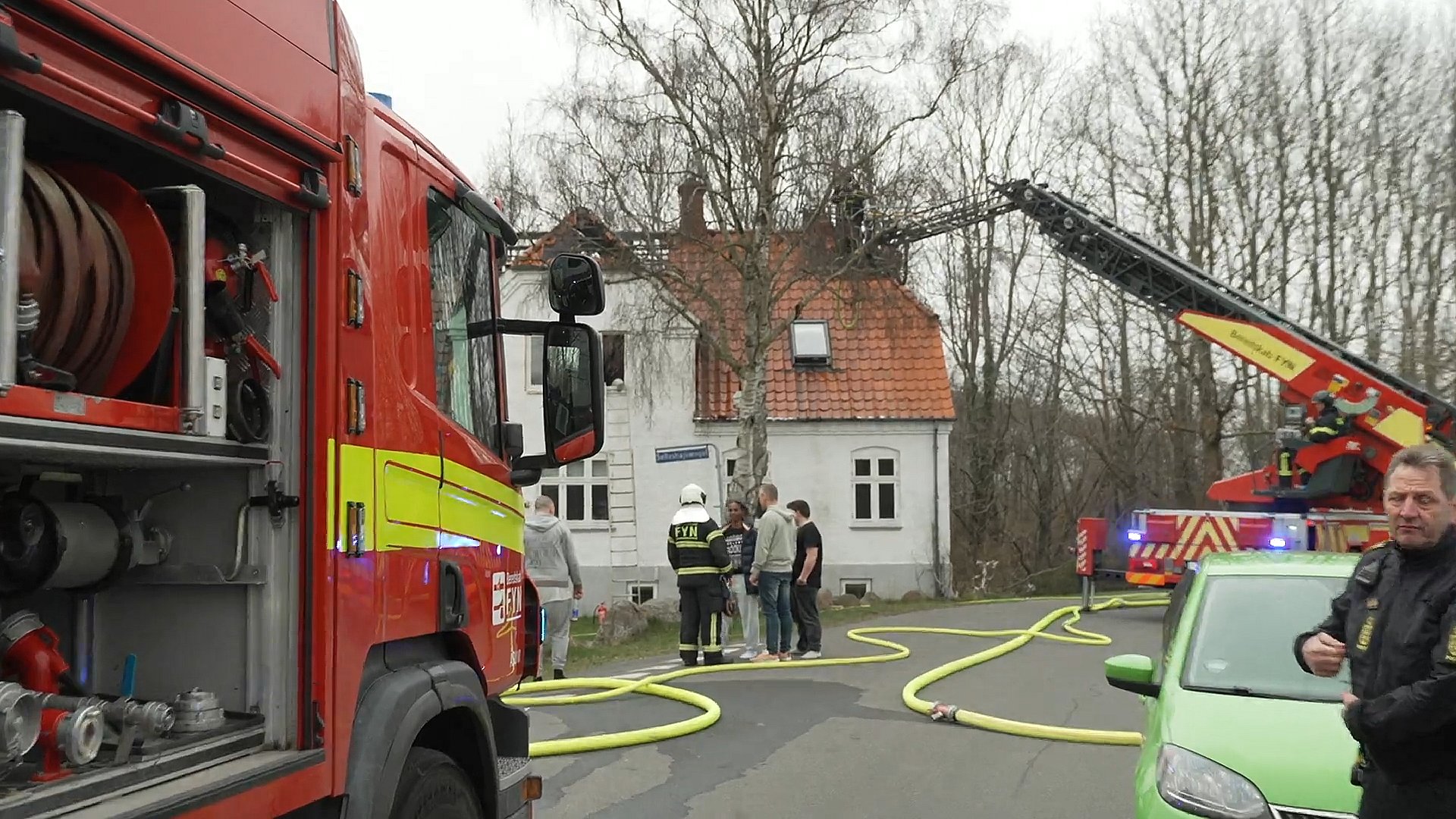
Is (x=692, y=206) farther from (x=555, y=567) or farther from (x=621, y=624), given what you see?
(x=555, y=567)

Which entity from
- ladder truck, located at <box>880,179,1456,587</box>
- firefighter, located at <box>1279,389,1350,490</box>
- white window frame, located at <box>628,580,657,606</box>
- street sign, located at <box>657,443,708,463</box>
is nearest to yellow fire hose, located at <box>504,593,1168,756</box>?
ladder truck, located at <box>880,179,1456,587</box>

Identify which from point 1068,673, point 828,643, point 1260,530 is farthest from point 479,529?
point 1260,530

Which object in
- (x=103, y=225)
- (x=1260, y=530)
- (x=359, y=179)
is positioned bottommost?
(x=1260, y=530)

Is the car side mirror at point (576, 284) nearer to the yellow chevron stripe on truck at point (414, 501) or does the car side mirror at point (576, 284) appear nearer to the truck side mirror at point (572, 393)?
the truck side mirror at point (572, 393)

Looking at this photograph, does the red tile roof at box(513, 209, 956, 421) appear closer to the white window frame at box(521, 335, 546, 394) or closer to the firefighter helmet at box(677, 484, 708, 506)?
the white window frame at box(521, 335, 546, 394)

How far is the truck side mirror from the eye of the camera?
15.2 ft

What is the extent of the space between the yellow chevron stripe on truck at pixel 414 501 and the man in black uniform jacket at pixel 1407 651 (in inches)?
110

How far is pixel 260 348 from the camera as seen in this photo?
303 centimetres

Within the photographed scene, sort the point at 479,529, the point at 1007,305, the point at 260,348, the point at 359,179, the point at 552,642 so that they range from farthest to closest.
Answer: the point at 1007,305, the point at 552,642, the point at 479,529, the point at 359,179, the point at 260,348

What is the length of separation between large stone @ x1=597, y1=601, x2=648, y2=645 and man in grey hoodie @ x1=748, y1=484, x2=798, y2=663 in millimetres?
3035

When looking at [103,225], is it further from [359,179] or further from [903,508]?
[903,508]

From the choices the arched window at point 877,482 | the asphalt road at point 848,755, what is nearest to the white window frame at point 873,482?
the arched window at point 877,482

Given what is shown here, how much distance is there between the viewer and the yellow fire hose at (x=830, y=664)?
8336 mm

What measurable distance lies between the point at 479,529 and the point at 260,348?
4.58 feet
